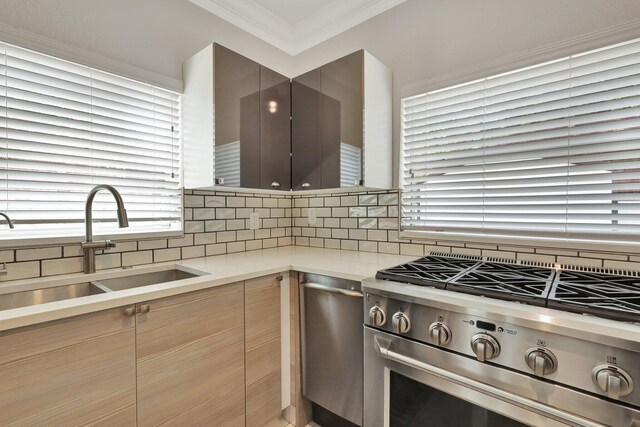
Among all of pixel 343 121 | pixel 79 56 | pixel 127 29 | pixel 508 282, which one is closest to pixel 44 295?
pixel 79 56

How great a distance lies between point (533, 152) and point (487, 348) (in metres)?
1.05

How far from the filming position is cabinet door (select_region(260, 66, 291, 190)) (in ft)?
6.39

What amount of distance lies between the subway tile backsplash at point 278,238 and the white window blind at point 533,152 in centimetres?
10

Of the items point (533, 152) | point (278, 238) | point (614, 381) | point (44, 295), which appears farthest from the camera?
point (278, 238)

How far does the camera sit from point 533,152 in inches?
59.9

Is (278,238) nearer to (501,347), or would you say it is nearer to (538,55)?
(501,347)

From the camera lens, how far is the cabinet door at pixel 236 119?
66.8 inches

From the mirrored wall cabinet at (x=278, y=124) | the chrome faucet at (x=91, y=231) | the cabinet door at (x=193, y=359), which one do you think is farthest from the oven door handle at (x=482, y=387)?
the chrome faucet at (x=91, y=231)

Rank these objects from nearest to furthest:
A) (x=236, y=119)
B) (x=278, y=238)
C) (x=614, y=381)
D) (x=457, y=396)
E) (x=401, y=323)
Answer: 1. (x=614, y=381)
2. (x=457, y=396)
3. (x=401, y=323)
4. (x=236, y=119)
5. (x=278, y=238)

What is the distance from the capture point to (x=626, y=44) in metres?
1.31

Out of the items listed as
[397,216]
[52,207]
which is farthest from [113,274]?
[397,216]

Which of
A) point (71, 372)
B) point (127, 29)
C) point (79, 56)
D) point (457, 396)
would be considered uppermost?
point (127, 29)

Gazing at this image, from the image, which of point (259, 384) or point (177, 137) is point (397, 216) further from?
point (177, 137)

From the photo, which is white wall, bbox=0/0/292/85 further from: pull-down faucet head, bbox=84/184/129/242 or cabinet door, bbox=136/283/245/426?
cabinet door, bbox=136/283/245/426
